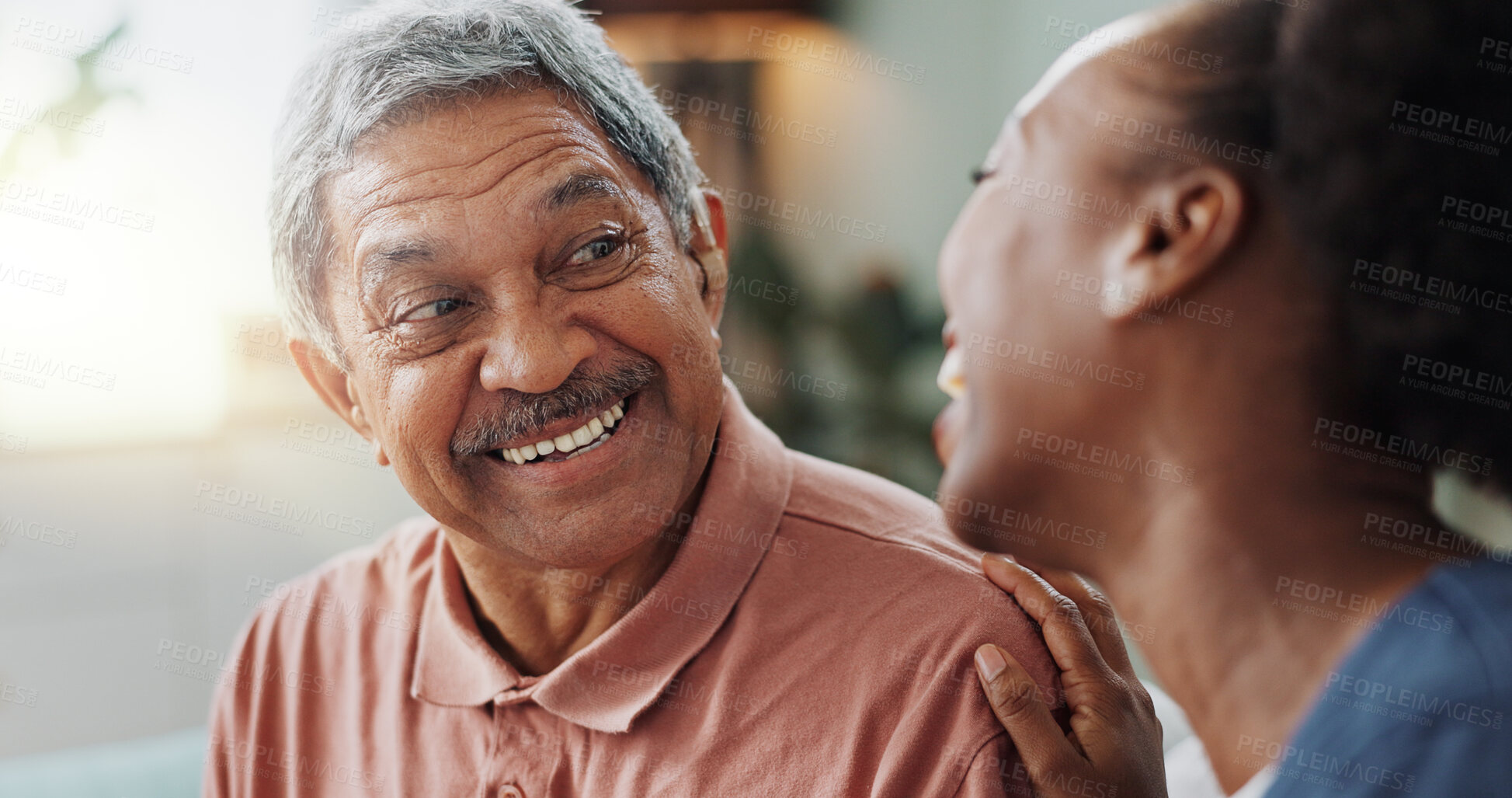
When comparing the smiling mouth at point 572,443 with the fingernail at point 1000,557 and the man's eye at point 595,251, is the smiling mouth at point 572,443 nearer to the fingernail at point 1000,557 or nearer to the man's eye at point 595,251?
the man's eye at point 595,251

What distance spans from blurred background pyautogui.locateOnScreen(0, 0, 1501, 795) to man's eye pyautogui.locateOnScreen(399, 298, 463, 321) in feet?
1.10

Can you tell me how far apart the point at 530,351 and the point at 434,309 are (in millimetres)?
103

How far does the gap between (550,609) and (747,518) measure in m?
0.26

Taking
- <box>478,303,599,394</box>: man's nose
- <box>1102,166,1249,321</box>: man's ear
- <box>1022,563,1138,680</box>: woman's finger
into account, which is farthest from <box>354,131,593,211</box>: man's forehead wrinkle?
<box>1022,563,1138,680</box>: woman's finger

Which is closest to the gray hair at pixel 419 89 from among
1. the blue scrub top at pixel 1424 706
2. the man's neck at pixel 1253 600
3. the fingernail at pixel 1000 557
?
the fingernail at pixel 1000 557

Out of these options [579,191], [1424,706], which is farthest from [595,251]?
[1424,706]

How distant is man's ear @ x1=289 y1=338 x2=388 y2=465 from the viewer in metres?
1.14

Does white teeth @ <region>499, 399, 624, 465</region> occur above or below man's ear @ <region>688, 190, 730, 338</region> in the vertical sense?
below

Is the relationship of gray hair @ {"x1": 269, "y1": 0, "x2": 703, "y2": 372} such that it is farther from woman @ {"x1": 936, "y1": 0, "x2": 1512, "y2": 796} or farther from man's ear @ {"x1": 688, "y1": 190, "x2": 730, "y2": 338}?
woman @ {"x1": 936, "y1": 0, "x2": 1512, "y2": 796}

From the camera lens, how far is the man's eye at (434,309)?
3.25 feet

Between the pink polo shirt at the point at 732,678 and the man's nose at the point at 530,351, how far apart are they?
6.6 inches

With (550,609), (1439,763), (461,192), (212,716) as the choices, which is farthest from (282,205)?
(1439,763)

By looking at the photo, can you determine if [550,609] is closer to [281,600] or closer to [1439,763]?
[281,600]

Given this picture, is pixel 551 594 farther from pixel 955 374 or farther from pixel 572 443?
pixel 955 374
